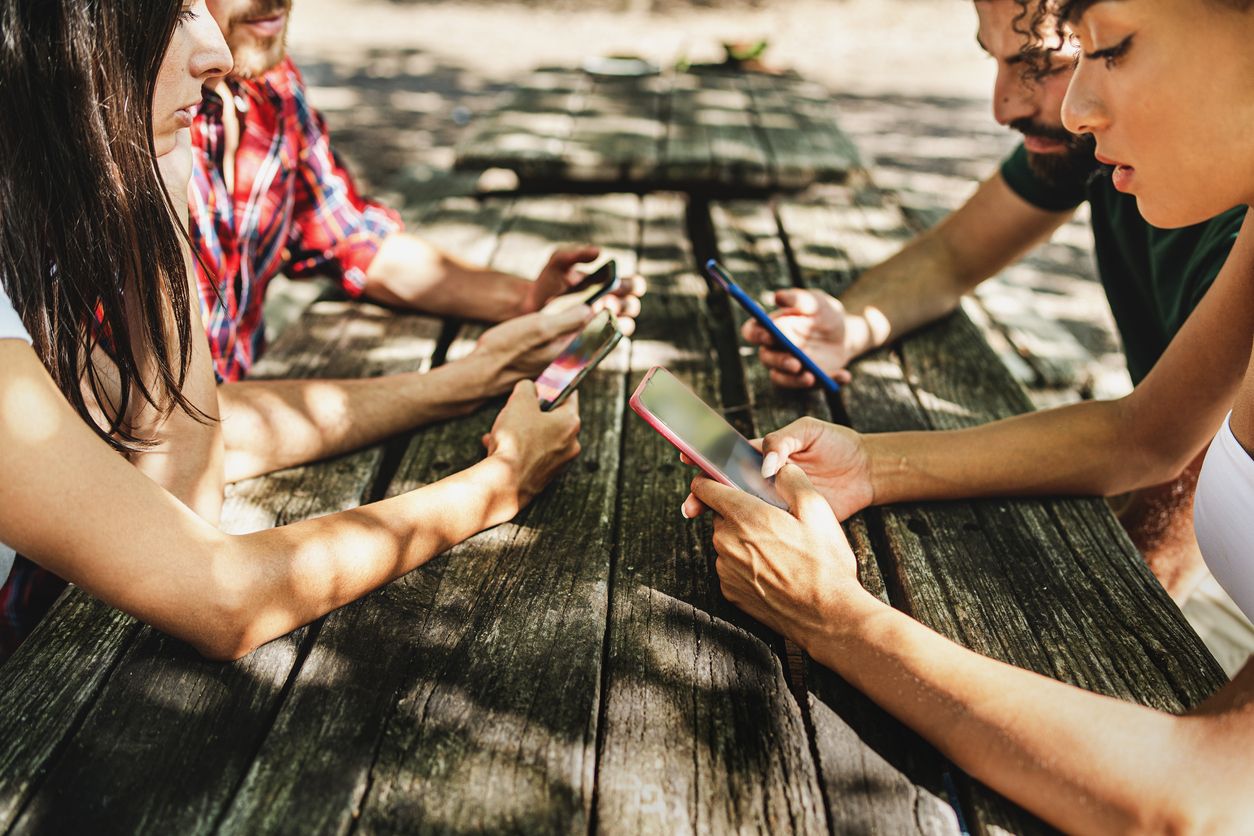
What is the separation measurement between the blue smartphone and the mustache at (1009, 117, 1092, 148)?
0.78m

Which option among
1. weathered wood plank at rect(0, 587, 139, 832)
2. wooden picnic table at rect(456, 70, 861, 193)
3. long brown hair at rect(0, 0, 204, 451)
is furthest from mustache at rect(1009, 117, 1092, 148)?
weathered wood plank at rect(0, 587, 139, 832)

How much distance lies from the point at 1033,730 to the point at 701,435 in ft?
2.28

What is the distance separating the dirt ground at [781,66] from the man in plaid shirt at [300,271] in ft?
3.52

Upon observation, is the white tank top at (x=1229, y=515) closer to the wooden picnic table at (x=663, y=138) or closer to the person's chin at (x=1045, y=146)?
the person's chin at (x=1045, y=146)

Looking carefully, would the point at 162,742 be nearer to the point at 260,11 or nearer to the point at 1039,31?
the point at 260,11

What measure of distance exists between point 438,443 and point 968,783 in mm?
1181

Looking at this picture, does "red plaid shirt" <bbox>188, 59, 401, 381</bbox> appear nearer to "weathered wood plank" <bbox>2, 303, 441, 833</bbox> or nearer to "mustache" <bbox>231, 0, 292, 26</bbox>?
"mustache" <bbox>231, 0, 292, 26</bbox>

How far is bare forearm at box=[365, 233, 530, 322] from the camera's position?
2307mm

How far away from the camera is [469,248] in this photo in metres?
2.70

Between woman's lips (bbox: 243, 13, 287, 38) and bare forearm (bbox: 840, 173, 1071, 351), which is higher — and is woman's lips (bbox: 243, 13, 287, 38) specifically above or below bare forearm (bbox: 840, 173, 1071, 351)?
above

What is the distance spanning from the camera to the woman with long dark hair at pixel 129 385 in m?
1.06

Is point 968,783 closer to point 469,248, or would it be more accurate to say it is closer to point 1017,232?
point 1017,232

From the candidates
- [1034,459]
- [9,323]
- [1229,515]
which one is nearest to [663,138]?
[1034,459]

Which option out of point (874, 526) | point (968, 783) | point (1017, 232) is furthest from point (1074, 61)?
point (968, 783)
